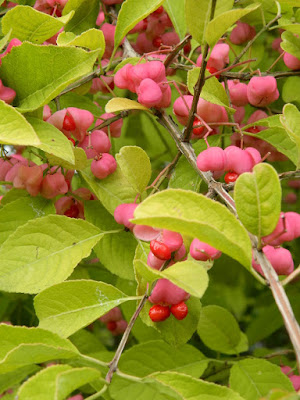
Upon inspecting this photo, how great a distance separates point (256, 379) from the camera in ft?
3.20

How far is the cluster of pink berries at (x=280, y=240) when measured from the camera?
0.66 meters

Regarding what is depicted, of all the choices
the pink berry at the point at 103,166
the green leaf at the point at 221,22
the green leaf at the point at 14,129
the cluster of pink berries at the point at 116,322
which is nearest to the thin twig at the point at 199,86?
the green leaf at the point at 221,22

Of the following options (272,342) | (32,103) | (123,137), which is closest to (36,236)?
(32,103)

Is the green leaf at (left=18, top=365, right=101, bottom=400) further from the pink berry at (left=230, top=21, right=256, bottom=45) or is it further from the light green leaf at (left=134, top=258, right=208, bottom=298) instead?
the pink berry at (left=230, top=21, right=256, bottom=45)

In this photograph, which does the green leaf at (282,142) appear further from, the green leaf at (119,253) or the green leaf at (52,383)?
the green leaf at (52,383)

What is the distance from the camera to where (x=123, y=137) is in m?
1.62

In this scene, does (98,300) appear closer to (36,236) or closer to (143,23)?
(36,236)

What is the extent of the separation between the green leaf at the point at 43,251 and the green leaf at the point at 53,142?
124mm

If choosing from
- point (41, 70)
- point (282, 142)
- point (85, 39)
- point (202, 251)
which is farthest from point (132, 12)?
point (202, 251)

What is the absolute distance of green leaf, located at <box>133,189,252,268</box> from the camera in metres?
0.55

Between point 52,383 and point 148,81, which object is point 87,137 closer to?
point 148,81

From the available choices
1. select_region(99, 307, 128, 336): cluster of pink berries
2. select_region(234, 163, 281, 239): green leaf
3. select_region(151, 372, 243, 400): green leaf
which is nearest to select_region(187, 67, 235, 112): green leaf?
select_region(234, 163, 281, 239): green leaf

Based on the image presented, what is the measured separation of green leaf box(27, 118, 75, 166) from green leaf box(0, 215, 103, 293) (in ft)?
0.41

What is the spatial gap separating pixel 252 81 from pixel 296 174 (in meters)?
0.24
